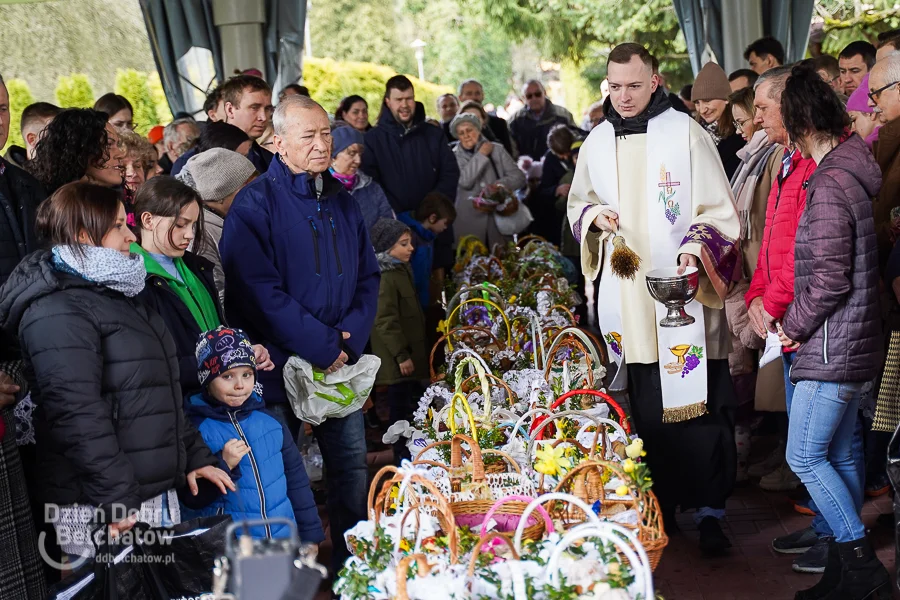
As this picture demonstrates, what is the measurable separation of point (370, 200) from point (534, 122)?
222 inches

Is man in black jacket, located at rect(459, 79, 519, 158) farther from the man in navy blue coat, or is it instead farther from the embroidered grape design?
the embroidered grape design

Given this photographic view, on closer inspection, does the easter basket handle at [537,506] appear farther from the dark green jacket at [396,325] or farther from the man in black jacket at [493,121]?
the man in black jacket at [493,121]

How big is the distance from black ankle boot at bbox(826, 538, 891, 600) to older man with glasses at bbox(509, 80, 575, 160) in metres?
7.77

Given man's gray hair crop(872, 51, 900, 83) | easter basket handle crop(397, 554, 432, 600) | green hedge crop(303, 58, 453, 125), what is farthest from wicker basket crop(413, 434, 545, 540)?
green hedge crop(303, 58, 453, 125)

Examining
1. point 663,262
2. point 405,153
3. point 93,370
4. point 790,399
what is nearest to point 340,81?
point 405,153

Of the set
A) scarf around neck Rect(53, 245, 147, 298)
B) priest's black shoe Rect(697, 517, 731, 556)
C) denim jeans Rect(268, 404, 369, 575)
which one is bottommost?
priest's black shoe Rect(697, 517, 731, 556)

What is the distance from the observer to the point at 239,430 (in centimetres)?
331

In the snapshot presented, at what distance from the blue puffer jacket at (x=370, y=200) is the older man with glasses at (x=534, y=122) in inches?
212

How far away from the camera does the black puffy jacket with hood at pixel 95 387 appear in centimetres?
273

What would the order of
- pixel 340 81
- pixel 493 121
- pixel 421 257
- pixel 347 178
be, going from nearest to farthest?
pixel 347 178
pixel 421 257
pixel 493 121
pixel 340 81

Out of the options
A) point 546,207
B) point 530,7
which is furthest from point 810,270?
point 530,7

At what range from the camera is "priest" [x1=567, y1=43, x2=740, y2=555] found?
13.8 feet

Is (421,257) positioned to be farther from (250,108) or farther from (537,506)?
(537,506)

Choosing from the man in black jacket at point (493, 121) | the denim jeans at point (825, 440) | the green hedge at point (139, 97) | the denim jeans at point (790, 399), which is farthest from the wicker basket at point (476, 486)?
the green hedge at point (139, 97)
